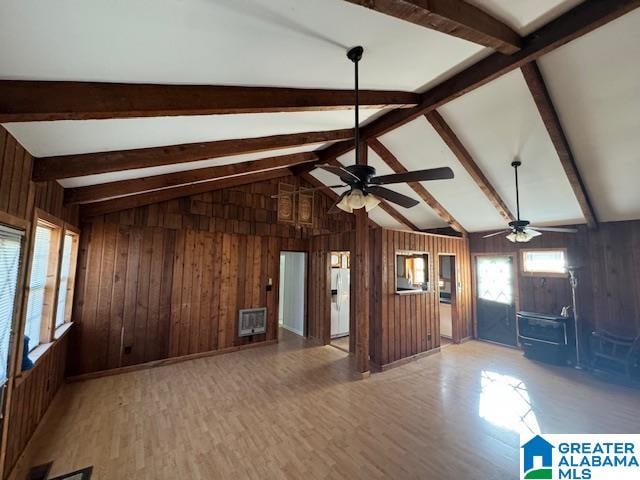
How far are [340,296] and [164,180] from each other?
4.49m

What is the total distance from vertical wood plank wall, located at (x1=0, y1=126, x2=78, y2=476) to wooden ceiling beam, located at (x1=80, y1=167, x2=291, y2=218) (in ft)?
2.94

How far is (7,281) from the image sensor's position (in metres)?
1.95

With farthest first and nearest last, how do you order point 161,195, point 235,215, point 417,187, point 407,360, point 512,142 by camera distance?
1. point 235,215
2. point 417,187
3. point 407,360
4. point 161,195
5. point 512,142

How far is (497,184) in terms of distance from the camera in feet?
14.9

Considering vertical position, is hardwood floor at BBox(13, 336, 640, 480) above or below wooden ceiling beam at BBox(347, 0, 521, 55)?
below

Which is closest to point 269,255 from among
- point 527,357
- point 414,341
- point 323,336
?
point 323,336

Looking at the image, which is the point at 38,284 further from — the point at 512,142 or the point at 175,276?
Answer: the point at 512,142

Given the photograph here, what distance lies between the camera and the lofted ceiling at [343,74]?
132cm

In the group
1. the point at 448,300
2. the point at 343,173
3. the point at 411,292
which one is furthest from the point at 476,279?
the point at 343,173

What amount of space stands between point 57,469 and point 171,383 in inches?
64.8

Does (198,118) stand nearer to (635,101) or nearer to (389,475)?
Answer: (389,475)

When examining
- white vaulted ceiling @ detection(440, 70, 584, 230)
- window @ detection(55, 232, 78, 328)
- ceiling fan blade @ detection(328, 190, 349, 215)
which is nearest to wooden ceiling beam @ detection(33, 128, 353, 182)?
ceiling fan blade @ detection(328, 190, 349, 215)

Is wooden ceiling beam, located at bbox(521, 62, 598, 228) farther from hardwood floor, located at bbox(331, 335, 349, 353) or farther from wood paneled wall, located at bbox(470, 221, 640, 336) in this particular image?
hardwood floor, located at bbox(331, 335, 349, 353)

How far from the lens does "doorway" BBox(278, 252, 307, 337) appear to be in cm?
664
